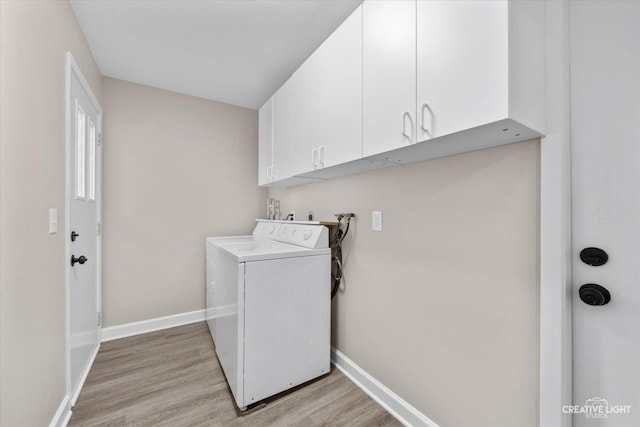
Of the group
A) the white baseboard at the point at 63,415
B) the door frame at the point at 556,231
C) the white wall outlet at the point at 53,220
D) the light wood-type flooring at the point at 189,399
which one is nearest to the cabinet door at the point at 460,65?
the door frame at the point at 556,231

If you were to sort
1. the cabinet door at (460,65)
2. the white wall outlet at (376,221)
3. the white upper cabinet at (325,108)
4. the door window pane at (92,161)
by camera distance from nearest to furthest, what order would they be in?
1. the cabinet door at (460,65)
2. the white upper cabinet at (325,108)
3. the white wall outlet at (376,221)
4. the door window pane at (92,161)

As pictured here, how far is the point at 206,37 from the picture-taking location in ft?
6.16

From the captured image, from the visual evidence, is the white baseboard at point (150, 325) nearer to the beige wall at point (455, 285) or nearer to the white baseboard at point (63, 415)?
the white baseboard at point (63, 415)

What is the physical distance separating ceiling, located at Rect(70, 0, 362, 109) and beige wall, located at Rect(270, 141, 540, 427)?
107cm

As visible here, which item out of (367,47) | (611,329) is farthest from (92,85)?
(611,329)

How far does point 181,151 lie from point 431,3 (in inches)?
101

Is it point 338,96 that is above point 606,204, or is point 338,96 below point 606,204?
above

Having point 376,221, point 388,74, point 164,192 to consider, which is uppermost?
point 388,74

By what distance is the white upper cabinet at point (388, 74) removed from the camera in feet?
3.63

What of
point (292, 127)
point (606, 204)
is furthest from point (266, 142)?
point (606, 204)

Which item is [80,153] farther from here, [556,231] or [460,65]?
[556,231]

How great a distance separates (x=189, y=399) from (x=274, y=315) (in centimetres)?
76

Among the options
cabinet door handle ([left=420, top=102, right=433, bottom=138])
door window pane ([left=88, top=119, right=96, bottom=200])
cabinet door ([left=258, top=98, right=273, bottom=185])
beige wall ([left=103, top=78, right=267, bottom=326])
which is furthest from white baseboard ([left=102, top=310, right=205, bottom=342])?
cabinet door handle ([left=420, top=102, right=433, bottom=138])

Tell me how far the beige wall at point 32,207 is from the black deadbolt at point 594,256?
2.04 meters
